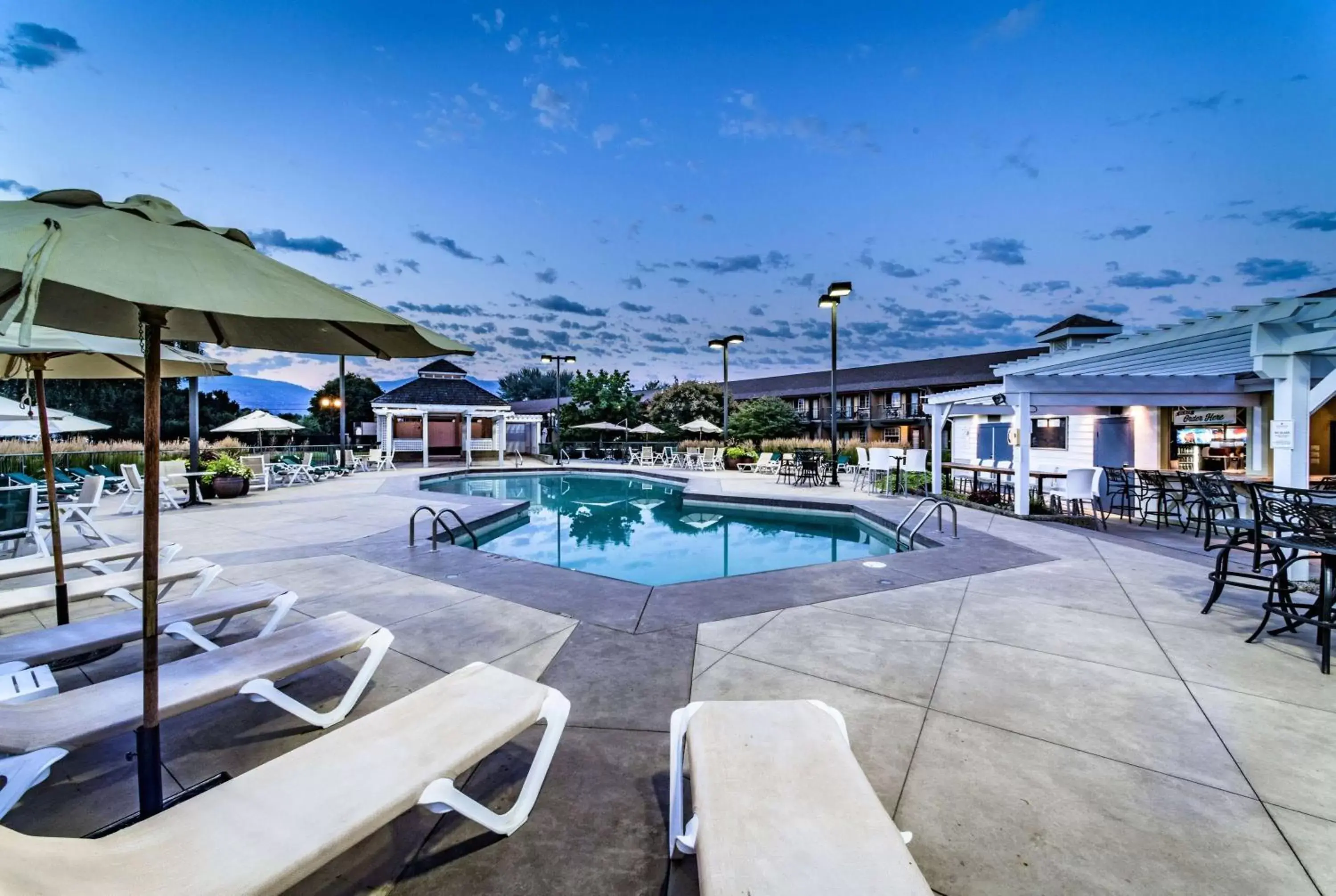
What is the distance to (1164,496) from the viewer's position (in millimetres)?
9039

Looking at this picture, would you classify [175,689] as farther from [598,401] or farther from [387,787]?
[598,401]

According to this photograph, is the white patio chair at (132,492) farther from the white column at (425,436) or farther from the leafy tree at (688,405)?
the leafy tree at (688,405)

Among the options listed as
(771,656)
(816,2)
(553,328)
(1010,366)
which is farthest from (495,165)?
(553,328)

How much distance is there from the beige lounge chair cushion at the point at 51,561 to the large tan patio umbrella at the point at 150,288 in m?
2.77

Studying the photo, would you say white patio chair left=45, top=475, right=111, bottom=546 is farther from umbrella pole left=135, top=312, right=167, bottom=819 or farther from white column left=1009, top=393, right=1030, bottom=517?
white column left=1009, top=393, right=1030, bottom=517

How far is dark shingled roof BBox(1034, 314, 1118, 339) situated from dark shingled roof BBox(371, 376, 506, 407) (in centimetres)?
2284

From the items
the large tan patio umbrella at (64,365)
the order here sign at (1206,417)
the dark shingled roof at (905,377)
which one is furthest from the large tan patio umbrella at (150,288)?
the dark shingled roof at (905,377)

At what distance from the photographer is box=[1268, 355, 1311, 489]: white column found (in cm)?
513

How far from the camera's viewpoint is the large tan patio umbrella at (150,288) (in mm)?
1394

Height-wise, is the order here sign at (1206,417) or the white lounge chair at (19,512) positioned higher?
the order here sign at (1206,417)

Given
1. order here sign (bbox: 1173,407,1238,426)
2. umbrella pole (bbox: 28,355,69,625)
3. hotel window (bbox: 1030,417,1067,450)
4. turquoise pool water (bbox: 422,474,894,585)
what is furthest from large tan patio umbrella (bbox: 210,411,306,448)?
order here sign (bbox: 1173,407,1238,426)

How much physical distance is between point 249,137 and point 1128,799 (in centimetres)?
1939

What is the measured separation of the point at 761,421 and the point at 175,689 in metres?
29.5

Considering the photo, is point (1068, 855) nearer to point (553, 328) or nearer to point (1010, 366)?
point (1010, 366)
